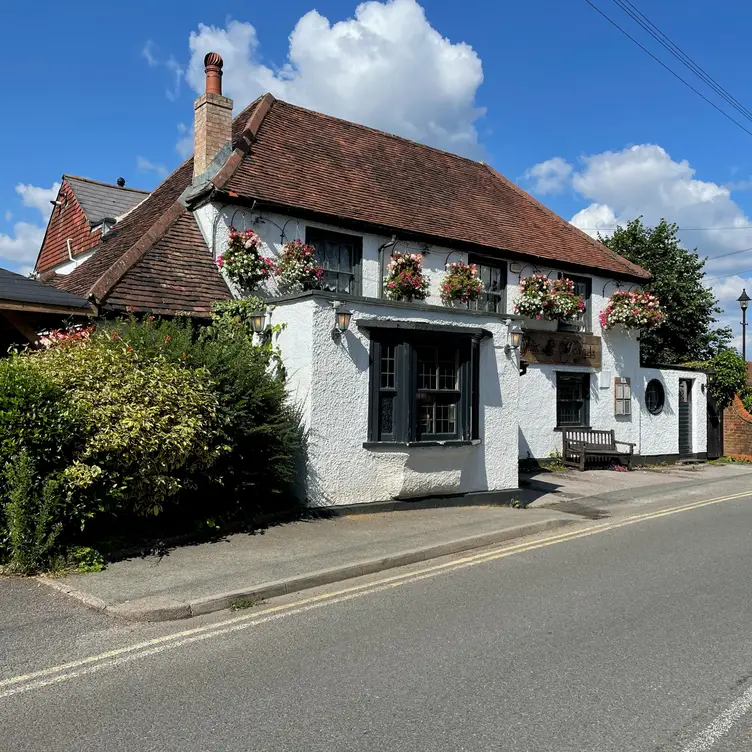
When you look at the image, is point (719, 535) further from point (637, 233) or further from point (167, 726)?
point (637, 233)

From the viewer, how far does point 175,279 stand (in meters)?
12.0

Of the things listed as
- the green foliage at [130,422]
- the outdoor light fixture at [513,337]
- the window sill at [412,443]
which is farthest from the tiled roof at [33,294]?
the outdoor light fixture at [513,337]

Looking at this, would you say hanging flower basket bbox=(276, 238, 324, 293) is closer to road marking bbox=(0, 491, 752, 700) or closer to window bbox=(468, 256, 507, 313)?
window bbox=(468, 256, 507, 313)

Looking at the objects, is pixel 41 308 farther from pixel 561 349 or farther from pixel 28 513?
pixel 561 349

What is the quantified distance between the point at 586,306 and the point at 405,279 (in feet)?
22.9

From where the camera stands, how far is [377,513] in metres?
10.4

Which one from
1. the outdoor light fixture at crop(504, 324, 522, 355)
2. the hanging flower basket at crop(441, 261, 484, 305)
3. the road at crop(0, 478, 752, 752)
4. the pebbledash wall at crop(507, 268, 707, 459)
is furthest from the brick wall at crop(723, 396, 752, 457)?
the road at crop(0, 478, 752, 752)

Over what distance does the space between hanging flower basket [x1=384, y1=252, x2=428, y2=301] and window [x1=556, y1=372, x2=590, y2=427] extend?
5496mm

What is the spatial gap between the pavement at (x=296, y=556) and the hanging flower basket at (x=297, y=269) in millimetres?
4747

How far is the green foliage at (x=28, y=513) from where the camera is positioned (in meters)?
6.65

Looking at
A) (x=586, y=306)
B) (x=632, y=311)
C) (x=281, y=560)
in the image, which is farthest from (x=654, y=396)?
(x=281, y=560)

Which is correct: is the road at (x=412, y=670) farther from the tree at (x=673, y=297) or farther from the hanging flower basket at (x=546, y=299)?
the tree at (x=673, y=297)

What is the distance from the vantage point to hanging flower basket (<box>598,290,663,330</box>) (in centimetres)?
1816

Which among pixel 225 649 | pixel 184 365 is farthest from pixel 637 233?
pixel 225 649
